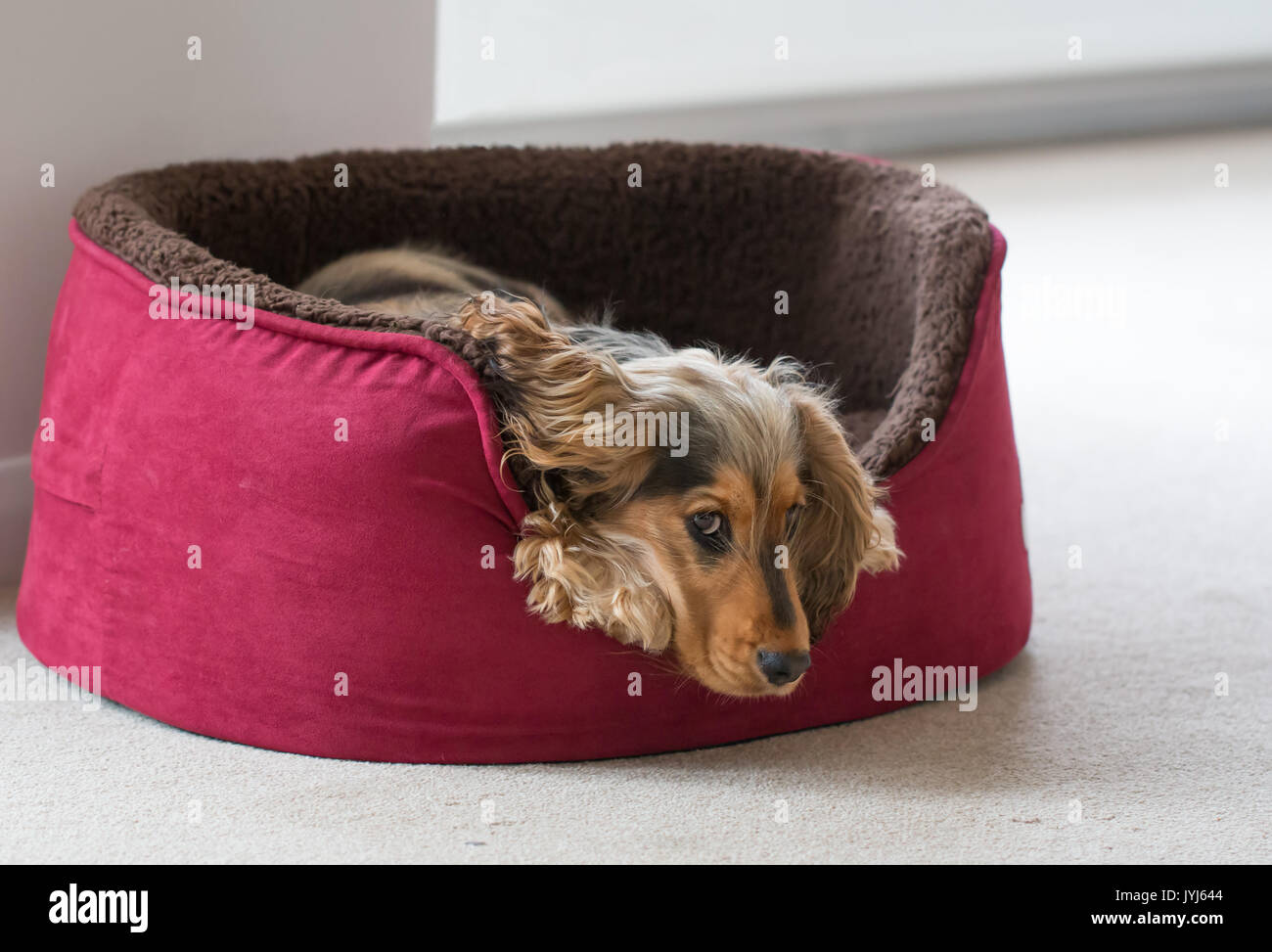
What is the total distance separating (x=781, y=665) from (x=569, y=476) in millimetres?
391

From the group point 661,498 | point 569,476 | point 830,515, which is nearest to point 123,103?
point 569,476

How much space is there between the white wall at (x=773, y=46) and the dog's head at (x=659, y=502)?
3622mm

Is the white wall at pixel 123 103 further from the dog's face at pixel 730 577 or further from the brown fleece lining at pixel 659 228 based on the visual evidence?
the dog's face at pixel 730 577

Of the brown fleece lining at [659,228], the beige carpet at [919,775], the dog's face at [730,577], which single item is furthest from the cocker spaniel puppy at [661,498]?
the brown fleece lining at [659,228]

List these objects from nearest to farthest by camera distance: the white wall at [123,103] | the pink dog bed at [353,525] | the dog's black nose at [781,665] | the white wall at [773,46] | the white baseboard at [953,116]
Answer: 1. the dog's black nose at [781,665]
2. the pink dog bed at [353,525]
3. the white wall at [123,103]
4. the white wall at [773,46]
5. the white baseboard at [953,116]

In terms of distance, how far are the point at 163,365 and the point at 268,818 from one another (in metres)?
0.69

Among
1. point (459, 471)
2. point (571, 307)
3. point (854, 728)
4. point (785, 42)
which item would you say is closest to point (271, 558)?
point (459, 471)

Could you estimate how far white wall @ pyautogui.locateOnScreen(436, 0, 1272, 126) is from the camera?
18.2 ft

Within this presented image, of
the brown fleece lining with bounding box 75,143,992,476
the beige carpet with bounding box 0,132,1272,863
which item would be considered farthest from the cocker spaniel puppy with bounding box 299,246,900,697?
the brown fleece lining with bounding box 75,143,992,476

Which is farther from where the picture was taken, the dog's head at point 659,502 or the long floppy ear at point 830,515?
the long floppy ear at point 830,515

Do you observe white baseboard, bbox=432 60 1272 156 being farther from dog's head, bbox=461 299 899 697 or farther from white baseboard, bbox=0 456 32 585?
dog's head, bbox=461 299 899 697

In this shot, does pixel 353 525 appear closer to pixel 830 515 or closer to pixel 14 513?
pixel 830 515

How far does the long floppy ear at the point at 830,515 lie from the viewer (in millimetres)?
2025

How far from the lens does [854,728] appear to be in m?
2.20
